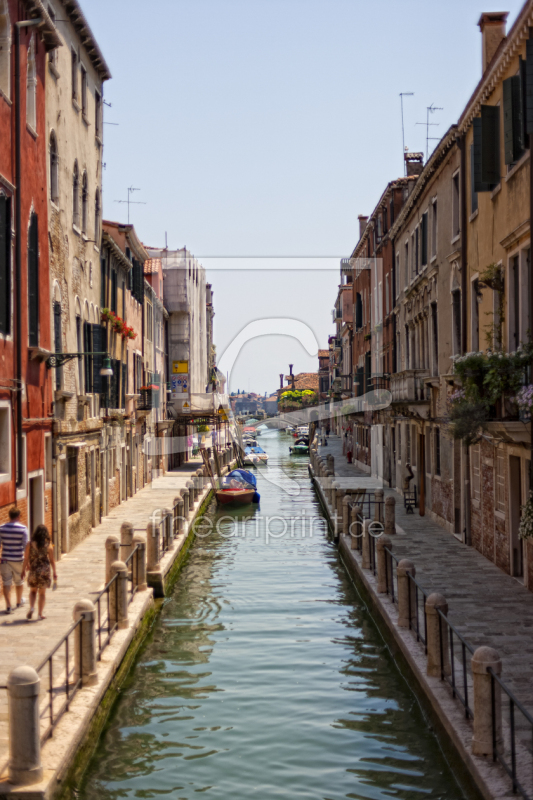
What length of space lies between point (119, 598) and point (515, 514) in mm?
6719

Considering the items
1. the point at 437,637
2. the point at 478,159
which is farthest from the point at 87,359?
the point at 437,637

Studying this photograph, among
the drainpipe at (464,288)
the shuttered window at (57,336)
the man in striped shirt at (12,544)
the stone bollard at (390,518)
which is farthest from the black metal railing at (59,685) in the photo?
the stone bollard at (390,518)

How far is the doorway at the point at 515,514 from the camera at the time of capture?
13.9 meters

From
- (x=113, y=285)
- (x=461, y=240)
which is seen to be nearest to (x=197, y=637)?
(x=461, y=240)

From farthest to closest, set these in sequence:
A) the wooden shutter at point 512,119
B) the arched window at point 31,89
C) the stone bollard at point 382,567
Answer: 1. the arched window at point 31,89
2. the stone bollard at point 382,567
3. the wooden shutter at point 512,119

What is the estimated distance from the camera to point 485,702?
6.69 meters

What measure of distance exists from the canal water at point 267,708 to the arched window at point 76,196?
344 inches

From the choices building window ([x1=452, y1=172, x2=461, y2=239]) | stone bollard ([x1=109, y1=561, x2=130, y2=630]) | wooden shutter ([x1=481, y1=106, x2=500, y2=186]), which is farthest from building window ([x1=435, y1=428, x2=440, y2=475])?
stone bollard ([x1=109, y1=561, x2=130, y2=630])

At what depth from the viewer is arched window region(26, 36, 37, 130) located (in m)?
14.9

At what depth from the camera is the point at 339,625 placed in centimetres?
1373

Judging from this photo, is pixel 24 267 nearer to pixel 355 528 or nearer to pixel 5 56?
pixel 5 56

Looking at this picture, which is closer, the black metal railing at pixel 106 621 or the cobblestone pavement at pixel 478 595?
the cobblestone pavement at pixel 478 595

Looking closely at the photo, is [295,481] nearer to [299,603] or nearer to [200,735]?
[299,603]

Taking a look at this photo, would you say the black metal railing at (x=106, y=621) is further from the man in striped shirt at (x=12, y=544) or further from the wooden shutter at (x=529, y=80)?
the wooden shutter at (x=529, y=80)
